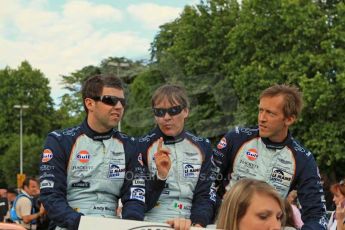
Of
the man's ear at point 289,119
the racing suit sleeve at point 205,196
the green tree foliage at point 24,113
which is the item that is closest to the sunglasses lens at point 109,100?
the racing suit sleeve at point 205,196

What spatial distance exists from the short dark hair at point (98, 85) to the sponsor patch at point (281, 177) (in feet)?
4.36

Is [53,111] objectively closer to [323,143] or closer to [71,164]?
[323,143]

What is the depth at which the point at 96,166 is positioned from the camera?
17.6ft

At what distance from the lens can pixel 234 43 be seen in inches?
1502

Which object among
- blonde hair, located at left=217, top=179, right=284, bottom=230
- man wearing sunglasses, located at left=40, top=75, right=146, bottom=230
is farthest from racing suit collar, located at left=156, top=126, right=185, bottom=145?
blonde hair, located at left=217, top=179, right=284, bottom=230

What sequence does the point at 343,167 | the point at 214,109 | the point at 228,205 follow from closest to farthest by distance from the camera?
1. the point at 228,205
2. the point at 343,167
3. the point at 214,109

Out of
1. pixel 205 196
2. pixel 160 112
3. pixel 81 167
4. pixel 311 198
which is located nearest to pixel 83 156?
pixel 81 167

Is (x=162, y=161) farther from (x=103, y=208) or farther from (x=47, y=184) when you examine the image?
(x=47, y=184)

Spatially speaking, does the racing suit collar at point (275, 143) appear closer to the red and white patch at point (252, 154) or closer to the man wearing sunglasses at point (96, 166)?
the red and white patch at point (252, 154)

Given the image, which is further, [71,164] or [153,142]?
[153,142]

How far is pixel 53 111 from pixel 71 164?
78.7 meters

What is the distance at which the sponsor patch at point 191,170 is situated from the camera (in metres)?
5.70

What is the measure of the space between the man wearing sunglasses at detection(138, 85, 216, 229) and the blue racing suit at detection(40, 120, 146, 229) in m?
0.21

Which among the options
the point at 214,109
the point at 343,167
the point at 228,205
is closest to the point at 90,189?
the point at 228,205
